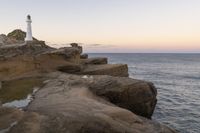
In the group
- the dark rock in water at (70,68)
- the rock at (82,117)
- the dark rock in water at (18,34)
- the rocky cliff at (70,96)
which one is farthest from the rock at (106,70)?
the dark rock in water at (18,34)

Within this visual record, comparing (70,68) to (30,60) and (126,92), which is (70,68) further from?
(126,92)

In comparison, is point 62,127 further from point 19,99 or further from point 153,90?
point 153,90

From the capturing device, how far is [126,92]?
1636cm

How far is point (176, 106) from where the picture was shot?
92.7ft

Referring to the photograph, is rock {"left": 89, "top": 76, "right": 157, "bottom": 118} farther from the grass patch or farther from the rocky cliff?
the grass patch

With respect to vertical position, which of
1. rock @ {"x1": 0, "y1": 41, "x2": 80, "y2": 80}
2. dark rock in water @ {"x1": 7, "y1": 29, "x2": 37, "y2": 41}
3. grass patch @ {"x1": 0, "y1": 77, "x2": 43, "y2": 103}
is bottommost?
grass patch @ {"x1": 0, "y1": 77, "x2": 43, "y2": 103}

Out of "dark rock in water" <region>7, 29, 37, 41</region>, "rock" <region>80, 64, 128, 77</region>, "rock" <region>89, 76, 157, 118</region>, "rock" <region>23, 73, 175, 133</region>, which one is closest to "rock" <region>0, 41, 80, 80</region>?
"rock" <region>80, 64, 128, 77</region>

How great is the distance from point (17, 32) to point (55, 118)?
47375 mm

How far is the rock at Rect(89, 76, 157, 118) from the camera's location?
16.2m

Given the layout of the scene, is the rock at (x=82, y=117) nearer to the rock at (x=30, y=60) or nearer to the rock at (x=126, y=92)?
the rock at (x=126, y=92)

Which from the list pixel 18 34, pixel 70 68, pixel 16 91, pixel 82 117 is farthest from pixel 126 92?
pixel 18 34

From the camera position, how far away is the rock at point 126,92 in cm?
1617

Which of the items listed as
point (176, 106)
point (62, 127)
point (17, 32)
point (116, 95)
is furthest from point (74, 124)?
point (17, 32)

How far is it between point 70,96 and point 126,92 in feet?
13.2
